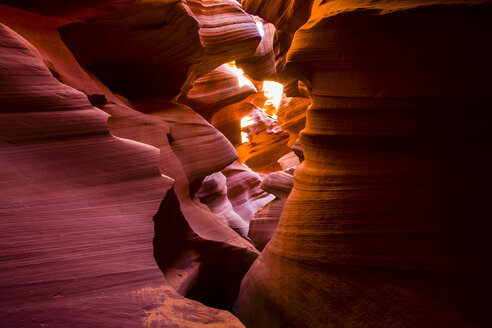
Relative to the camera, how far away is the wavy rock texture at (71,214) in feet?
5.78

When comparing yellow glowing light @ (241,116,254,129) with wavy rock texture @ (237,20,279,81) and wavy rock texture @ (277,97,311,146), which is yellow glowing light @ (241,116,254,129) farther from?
wavy rock texture @ (237,20,279,81)

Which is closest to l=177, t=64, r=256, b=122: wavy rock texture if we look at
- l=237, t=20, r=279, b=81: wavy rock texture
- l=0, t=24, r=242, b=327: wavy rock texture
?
l=237, t=20, r=279, b=81: wavy rock texture

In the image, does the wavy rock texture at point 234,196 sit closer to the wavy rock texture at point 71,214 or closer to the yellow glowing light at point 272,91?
the wavy rock texture at point 71,214

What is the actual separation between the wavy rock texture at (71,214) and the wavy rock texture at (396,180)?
98 cm

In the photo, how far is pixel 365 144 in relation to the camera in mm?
2719

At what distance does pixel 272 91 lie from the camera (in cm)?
1527

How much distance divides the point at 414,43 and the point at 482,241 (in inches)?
64.4

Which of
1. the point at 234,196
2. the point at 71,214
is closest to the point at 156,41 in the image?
the point at 71,214

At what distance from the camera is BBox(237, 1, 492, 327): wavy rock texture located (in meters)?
2.25

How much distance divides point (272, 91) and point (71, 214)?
13.9 m

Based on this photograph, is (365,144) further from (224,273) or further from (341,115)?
(224,273)

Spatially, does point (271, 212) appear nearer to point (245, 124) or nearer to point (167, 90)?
point (167, 90)

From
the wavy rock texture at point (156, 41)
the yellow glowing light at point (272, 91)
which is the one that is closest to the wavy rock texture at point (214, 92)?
the wavy rock texture at point (156, 41)

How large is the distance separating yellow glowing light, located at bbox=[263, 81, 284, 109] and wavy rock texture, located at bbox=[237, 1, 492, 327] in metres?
12.2
